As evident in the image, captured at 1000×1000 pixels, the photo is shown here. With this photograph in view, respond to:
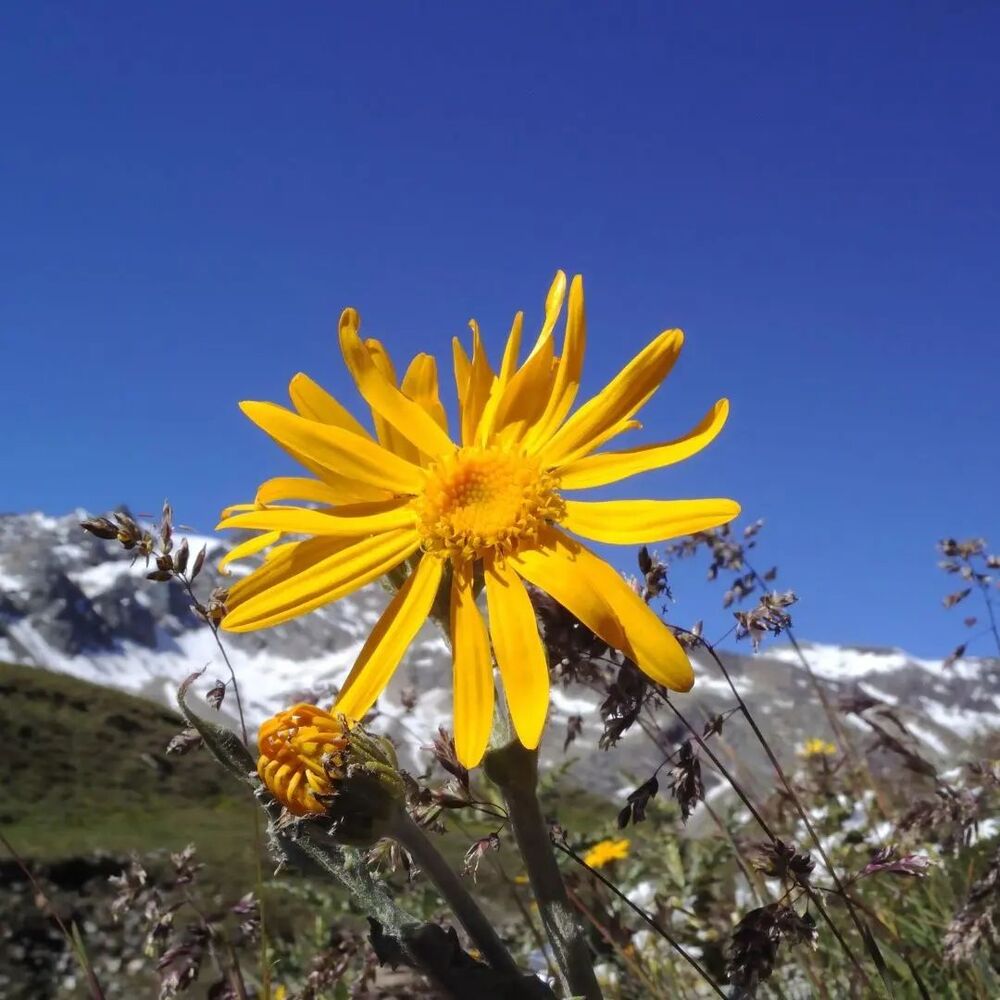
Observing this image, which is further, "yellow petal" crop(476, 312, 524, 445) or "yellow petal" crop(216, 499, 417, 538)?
"yellow petal" crop(476, 312, 524, 445)

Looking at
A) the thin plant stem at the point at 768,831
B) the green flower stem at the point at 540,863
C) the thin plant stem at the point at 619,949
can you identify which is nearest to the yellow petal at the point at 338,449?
the green flower stem at the point at 540,863

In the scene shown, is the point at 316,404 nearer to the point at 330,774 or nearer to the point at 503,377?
the point at 503,377

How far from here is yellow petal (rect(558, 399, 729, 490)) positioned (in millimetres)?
2273

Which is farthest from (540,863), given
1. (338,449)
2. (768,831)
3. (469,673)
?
(338,449)

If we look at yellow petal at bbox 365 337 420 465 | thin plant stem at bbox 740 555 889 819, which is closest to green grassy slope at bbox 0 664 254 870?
thin plant stem at bbox 740 555 889 819

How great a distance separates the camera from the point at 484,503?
244 cm

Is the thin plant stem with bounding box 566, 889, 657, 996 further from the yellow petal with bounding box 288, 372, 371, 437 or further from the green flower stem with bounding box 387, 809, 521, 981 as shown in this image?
the yellow petal with bounding box 288, 372, 371, 437

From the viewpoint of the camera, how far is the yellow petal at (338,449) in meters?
2.32

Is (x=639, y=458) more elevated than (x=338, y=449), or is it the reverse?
(x=338, y=449)

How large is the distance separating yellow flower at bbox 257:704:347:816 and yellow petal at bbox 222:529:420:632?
10.1 inches

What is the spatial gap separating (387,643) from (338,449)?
0.49 m

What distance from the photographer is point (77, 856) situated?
18453mm

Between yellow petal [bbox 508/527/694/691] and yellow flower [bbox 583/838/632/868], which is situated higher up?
yellow flower [bbox 583/838/632/868]

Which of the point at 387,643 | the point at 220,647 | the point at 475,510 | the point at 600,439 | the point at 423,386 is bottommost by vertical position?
the point at 387,643
